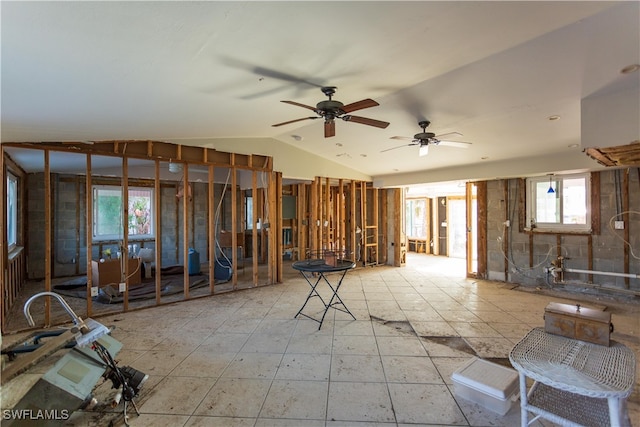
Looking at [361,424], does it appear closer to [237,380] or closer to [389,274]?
[237,380]

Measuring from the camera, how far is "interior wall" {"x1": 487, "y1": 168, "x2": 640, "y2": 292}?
4836 mm

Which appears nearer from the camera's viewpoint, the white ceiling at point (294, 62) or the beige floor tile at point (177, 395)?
the white ceiling at point (294, 62)

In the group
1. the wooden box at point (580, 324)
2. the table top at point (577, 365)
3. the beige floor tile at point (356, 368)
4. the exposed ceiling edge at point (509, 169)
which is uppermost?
the exposed ceiling edge at point (509, 169)

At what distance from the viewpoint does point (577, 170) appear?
5035 millimetres

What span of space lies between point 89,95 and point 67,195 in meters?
6.23

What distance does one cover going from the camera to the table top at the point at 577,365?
145 cm

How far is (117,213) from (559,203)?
390 inches

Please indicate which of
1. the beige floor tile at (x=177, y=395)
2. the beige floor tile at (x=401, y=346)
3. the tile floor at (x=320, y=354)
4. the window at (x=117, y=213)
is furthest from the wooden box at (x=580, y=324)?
the window at (x=117, y=213)

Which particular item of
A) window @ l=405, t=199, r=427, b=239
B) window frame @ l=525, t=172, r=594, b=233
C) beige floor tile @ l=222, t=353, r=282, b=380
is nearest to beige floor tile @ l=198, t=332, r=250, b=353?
beige floor tile @ l=222, t=353, r=282, b=380

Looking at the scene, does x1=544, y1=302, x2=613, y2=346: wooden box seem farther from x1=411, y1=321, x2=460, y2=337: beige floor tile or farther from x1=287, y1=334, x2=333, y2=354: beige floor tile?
x1=287, y1=334, x2=333, y2=354: beige floor tile

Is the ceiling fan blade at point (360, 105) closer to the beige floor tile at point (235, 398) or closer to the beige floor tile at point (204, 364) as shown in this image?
the beige floor tile at point (235, 398)

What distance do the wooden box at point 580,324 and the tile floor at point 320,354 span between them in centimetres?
66

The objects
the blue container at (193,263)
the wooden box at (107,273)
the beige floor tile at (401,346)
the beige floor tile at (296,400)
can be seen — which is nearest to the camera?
the beige floor tile at (296,400)

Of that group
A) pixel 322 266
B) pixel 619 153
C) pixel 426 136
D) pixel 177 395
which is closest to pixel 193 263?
pixel 322 266
